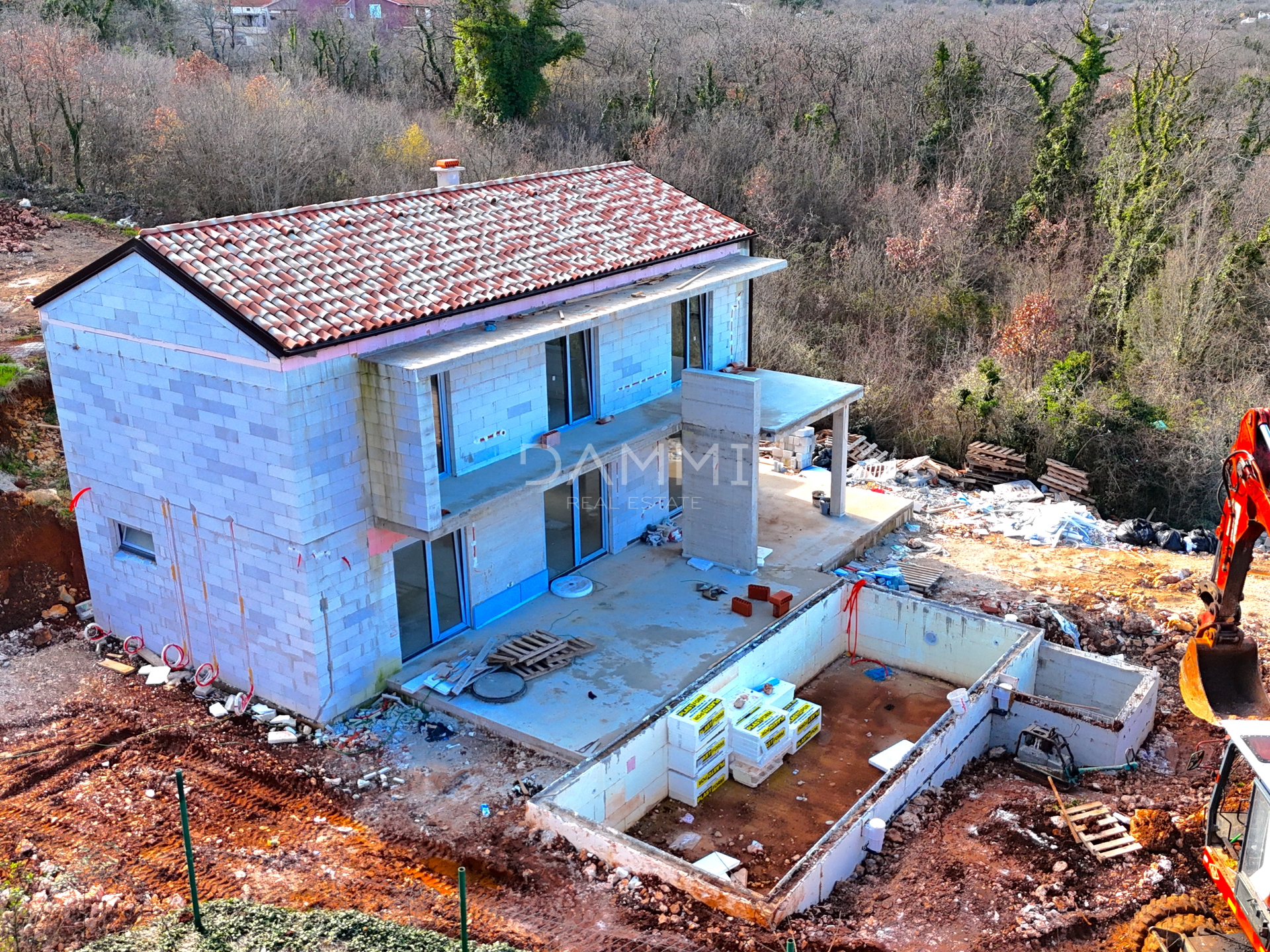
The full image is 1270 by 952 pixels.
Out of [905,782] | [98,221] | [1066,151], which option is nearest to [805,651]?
[905,782]

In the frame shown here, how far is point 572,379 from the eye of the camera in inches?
712

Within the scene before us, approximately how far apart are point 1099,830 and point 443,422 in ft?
32.6

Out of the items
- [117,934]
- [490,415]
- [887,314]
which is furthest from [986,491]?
[117,934]

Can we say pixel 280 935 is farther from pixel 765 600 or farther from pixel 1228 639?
pixel 1228 639

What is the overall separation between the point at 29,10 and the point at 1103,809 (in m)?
45.5

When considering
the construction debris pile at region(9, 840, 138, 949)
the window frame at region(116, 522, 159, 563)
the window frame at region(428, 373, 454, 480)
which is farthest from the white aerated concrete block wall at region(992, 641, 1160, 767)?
the window frame at region(116, 522, 159, 563)

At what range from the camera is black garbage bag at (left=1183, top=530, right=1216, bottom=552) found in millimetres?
20906

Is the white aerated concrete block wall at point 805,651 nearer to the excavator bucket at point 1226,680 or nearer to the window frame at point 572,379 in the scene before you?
the excavator bucket at point 1226,680

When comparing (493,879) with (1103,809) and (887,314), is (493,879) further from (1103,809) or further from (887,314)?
(887,314)

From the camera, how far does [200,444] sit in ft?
47.8

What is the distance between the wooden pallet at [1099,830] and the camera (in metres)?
12.4

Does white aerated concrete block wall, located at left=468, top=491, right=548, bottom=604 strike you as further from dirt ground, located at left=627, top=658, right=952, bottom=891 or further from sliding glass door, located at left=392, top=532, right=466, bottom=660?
dirt ground, located at left=627, top=658, right=952, bottom=891

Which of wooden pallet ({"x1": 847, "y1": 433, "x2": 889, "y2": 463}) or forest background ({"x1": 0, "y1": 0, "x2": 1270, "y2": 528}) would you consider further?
forest background ({"x1": 0, "y1": 0, "x2": 1270, "y2": 528})

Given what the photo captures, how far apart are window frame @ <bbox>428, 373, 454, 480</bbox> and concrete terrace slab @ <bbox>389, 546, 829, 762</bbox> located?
264 centimetres
